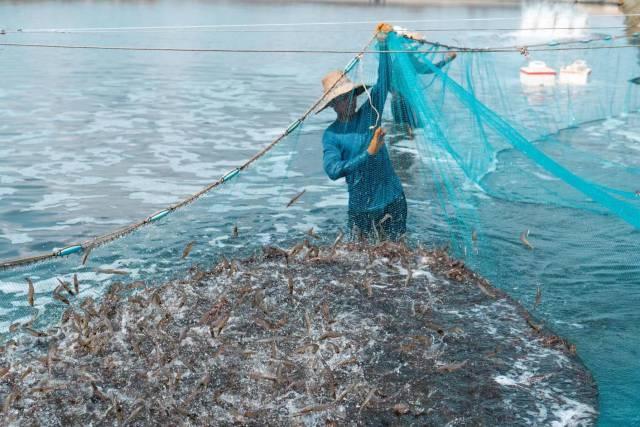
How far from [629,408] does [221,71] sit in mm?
17065

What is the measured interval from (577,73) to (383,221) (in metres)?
9.64

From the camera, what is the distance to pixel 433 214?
7973 mm

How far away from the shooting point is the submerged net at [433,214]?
19.0ft

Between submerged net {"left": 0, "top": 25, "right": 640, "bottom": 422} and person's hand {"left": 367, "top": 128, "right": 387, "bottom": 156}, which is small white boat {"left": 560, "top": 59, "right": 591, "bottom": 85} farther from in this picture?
person's hand {"left": 367, "top": 128, "right": 387, "bottom": 156}

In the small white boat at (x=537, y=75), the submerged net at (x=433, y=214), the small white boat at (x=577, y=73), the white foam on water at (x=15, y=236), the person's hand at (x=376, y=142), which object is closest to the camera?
the person's hand at (x=376, y=142)

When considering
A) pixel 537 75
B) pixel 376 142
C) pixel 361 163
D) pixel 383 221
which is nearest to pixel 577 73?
pixel 537 75

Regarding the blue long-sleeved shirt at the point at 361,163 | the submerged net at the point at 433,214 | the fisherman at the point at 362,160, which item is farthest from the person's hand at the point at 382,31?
the blue long-sleeved shirt at the point at 361,163

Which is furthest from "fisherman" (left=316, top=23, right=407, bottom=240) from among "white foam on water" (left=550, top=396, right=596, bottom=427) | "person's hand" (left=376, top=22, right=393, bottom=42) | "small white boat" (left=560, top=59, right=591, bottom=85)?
"small white boat" (left=560, top=59, right=591, bottom=85)

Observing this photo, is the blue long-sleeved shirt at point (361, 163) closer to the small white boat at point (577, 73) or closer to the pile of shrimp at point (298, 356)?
the pile of shrimp at point (298, 356)

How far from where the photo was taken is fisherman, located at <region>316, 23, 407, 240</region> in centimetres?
598

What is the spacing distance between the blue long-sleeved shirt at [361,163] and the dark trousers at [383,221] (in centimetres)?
7

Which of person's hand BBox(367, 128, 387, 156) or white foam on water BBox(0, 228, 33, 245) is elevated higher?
person's hand BBox(367, 128, 387, 156)

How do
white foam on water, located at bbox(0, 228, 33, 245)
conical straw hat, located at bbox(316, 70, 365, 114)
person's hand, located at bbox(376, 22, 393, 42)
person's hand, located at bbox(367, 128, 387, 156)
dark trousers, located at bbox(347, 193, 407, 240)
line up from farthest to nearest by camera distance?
white foam on water, located at bbox(0, 228, 33, 245) < person's hand, located at bbox(376, 22, 393, 42) < dark trousers, located at bbox(347, 193, 407, 240) < conical straw hat, located at bbox(316, 70, 365, 114) < person's hand, located at bbox(367, 128, 387, 156)

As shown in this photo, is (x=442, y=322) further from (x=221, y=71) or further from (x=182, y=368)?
(x=221, y=71)
